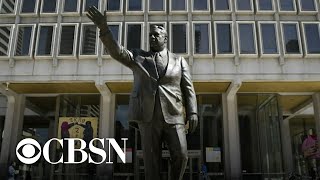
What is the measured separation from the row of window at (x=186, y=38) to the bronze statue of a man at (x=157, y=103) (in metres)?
19.4

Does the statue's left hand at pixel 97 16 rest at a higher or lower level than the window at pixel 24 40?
lower

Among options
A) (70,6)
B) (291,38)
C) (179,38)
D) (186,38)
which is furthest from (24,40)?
(291,38)

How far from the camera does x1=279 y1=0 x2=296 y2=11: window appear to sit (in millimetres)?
25109

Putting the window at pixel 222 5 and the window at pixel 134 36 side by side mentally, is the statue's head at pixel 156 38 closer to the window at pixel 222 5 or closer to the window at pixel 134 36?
the window at pixel 134 36

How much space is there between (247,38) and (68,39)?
11.9 m

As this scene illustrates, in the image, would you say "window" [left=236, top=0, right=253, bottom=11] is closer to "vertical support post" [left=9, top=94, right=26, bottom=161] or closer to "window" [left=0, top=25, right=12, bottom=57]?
"window" [left=0, top=25, right=12, bottom=57]

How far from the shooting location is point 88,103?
26.6 meters

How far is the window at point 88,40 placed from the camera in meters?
24.1

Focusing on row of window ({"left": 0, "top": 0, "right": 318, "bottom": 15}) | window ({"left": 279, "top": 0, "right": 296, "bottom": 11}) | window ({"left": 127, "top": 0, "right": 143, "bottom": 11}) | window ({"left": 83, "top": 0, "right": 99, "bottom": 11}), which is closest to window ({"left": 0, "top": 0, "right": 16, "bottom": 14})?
row of window ({"left": 0, "top": 0, "right": 318, "bottom": 15})

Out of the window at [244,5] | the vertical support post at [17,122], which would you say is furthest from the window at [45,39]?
the window at [244,5]

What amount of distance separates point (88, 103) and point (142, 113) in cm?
2276

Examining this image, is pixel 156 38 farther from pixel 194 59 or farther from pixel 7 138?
pixel 7 138

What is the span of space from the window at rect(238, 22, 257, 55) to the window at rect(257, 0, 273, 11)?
1.38m

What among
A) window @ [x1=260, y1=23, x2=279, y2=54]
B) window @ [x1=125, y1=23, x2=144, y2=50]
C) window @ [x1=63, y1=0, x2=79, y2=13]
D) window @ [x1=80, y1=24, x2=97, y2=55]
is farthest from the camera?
window @ [x1=63, y1=0, x2=79, y2=13]
